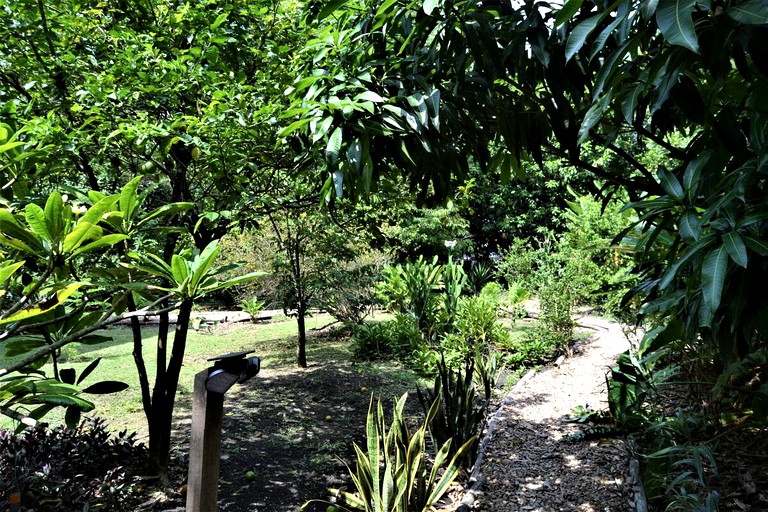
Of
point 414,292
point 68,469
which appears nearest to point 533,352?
point 414,292

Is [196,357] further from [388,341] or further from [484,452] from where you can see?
[484,452]

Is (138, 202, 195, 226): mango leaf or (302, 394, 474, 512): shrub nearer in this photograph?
(138, 202, 195, 226): mango leaf

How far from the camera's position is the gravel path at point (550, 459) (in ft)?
10.8

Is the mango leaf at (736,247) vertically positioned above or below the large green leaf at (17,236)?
below

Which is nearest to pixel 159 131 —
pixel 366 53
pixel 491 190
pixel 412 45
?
pixel 366 53

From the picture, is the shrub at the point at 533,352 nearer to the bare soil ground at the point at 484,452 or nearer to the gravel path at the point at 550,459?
the bare soil ground at the point at 484,452

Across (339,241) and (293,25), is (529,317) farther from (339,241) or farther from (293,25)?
(293,25)

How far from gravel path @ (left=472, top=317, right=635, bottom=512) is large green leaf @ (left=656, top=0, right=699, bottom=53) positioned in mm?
3043

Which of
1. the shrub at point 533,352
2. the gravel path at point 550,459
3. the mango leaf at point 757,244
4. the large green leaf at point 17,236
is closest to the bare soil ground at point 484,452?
the gravel path at point 550,459

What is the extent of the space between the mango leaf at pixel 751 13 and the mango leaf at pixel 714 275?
19.9 inches

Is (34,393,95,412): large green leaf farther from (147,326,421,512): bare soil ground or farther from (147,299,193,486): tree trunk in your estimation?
(147,326,421,512): bare soil ground

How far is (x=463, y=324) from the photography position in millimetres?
7461

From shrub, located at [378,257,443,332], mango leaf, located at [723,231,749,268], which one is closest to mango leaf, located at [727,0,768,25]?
mango leaf, located at [723,231,749,268]

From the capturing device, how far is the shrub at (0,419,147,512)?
263 cm
